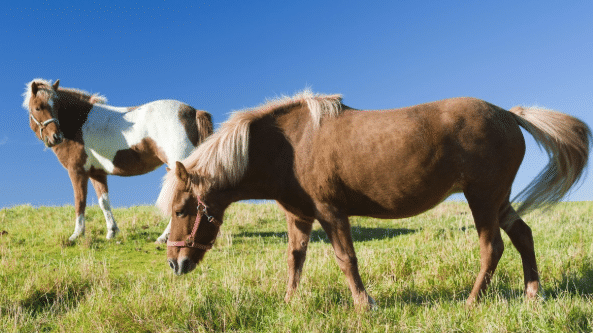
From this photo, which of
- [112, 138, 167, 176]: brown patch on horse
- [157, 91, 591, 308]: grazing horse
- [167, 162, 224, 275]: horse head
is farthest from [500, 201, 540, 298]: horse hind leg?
[112, 138, 167, 176]: brown patch on horse

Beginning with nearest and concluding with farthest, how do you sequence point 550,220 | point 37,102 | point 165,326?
point 165,326
point 37,102
point 550,220

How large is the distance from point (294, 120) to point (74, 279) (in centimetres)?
389

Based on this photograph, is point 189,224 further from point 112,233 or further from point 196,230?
point 112,233

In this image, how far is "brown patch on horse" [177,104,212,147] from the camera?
339 inches

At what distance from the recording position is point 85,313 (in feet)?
13.8

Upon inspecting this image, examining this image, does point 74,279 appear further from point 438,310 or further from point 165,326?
point 438,310

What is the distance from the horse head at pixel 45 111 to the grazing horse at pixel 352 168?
5918 millimetres

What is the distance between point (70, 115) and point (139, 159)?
203 cm

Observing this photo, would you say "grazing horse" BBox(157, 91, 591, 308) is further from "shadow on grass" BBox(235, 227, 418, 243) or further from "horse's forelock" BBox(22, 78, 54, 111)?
"horse's forelock" BBox(22, 78, 54, 111)

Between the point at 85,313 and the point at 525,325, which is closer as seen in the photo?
the point at 525,325

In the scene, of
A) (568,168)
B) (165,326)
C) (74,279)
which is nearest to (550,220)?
(568,168)

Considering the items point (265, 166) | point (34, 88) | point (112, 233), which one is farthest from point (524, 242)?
point (34, 88)

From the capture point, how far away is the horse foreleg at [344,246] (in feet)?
13.2

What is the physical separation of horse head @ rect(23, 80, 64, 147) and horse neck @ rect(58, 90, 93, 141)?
0.21 metres
